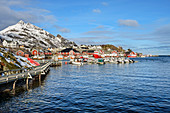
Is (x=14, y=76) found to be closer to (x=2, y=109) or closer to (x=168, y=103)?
(x=2, y=109)

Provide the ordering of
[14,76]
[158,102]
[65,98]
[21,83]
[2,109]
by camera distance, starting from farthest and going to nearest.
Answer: [21,83] < [14,76] < [65,98] < [158,102] < [2,109]

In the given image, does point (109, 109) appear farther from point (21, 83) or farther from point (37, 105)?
point (21, 83)

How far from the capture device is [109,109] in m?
19.0

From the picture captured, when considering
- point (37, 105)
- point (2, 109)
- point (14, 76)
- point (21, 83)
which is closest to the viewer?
point (2, 109)

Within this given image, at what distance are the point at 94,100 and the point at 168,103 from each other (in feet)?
33.8

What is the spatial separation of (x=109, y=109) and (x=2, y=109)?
12959 mm

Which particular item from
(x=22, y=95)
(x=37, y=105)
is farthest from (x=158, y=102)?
(x=22, y=95)

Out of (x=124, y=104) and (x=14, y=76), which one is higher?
(x=14, y=76)

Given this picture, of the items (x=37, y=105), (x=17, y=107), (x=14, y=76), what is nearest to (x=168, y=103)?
(x=37, y=105)

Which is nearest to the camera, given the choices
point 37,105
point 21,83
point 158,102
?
point 37,105

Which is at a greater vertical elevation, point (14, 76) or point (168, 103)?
point (14, 76)

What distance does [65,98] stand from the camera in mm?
23375

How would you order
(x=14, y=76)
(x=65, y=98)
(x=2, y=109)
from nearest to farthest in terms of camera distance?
(x=2, y=109) < (x=65, y=98) < (x=14, y=76)

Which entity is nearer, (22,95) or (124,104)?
(124,104)
